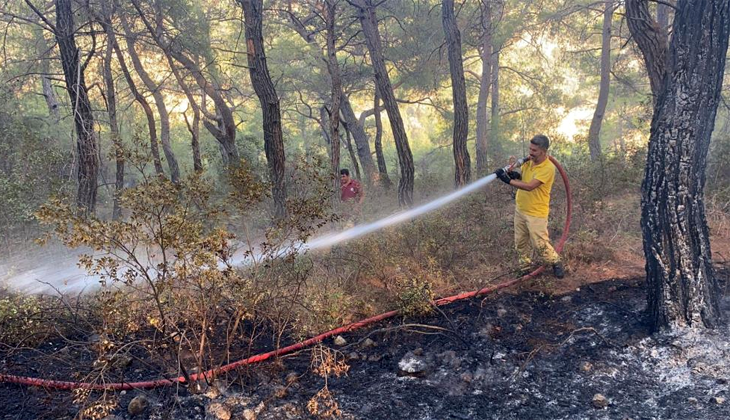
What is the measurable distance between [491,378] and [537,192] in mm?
2266

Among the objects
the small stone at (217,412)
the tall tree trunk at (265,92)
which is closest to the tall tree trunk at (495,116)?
the tall tree trunk at (265,92)

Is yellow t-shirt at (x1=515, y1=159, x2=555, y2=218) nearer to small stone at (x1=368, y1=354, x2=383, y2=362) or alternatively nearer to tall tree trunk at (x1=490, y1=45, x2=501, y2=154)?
small stone at (x1=368, y1=354, x2=383, y2=362)

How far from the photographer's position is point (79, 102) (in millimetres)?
6598

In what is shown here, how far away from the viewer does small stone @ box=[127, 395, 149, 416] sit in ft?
10.4

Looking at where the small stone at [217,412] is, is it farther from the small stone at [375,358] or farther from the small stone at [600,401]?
the small stone at [600,401]

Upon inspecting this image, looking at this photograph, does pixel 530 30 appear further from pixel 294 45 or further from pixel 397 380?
pixel 397 380

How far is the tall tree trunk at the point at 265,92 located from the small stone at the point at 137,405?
14.3 feet

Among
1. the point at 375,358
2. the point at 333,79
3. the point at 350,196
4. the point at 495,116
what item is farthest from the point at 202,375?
the point at 495,116

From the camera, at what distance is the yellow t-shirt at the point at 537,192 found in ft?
16.3

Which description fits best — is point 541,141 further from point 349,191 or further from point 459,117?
point 459,117

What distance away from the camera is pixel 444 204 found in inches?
326

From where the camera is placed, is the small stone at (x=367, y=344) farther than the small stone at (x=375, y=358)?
Yes

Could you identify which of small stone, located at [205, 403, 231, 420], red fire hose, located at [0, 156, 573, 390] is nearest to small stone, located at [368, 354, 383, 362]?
red fire hose, located at [0, 156, 573, 390]

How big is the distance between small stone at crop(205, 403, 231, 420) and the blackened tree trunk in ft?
11.1
